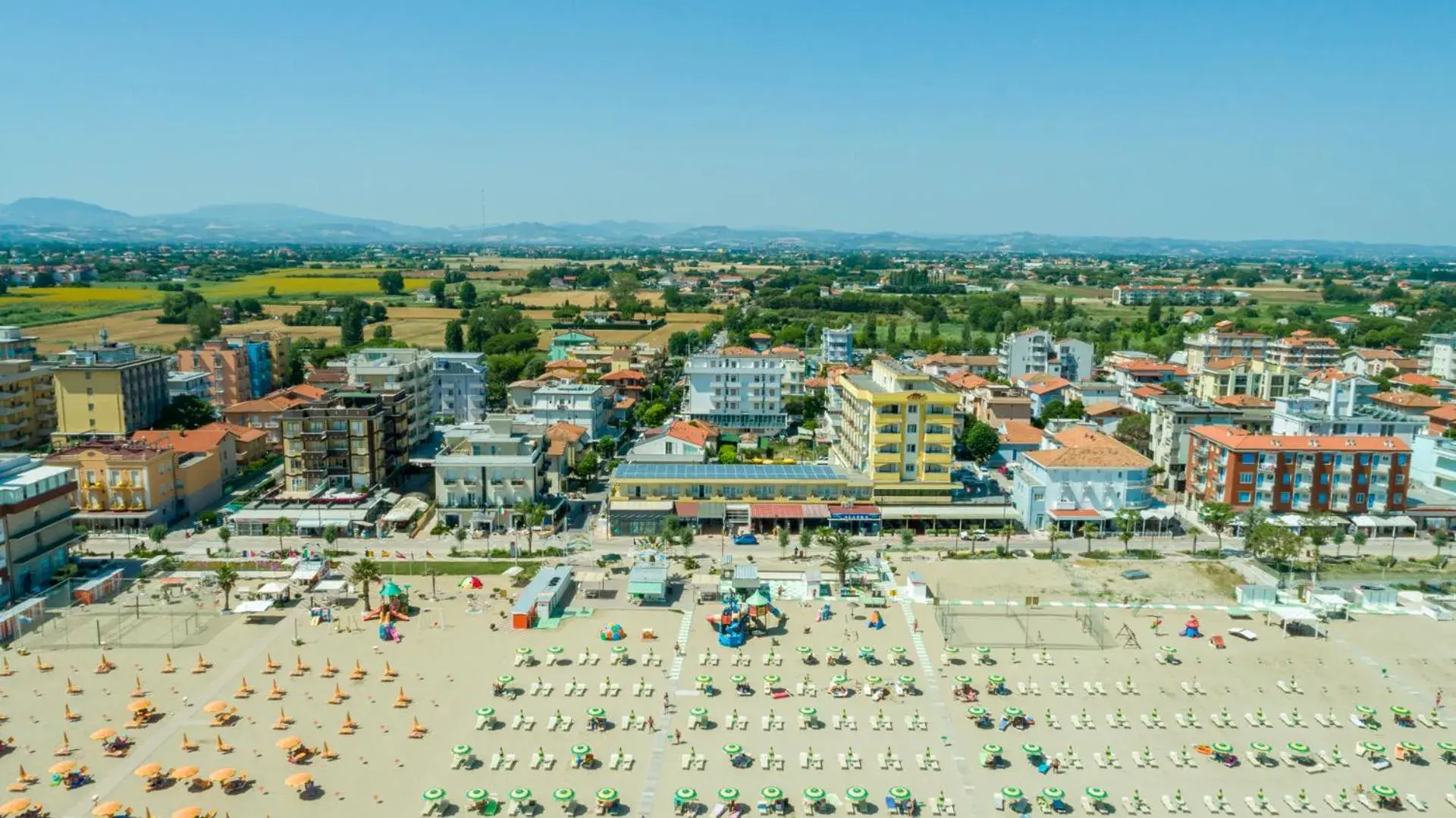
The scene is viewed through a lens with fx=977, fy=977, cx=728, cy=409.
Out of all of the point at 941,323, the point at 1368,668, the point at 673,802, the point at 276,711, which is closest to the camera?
the point at 673,802

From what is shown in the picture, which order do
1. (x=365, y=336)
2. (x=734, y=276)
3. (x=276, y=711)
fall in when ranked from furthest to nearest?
(x=734, y=276) < (x=365, y=336) < (x=276, y=711)

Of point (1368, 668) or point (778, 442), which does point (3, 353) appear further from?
point (1368, 668)

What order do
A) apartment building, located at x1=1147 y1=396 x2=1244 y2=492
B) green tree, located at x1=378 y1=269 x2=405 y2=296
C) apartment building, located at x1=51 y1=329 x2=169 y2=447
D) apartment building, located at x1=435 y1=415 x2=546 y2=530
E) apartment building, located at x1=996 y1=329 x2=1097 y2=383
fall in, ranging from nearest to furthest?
apartment building, located at x1=435 y1=415 x2=546 y2=530 → apartment building, located at x1=1147 y1=396 x2=1244 y2=492 → apartment building, located at x1=51 y1=329 x2=169 y2=447 → apartment building, located at x1=996 y1=329 x2=1097 y2=383 → green tree, located at x1=378 y1=269 x2=405 y2=296

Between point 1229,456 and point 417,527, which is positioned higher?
point 1229,456

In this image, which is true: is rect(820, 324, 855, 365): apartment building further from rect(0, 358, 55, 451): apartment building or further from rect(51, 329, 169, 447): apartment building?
rect(0, 358, 55, 451): apartment building

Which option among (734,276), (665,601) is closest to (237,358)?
(665,601)

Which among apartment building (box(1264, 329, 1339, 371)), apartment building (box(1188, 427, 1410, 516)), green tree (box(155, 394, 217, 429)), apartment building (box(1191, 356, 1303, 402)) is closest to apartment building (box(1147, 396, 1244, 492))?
apartment building (box(1188, 427, 1410, 516))

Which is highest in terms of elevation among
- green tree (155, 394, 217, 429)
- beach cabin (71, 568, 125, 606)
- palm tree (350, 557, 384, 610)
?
green tree (155, 394, 217, 429)
